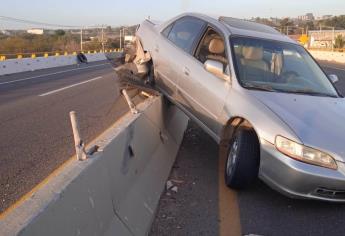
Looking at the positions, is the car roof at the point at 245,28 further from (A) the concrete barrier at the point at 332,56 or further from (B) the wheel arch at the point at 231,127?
(A) the concrete barrier at the point at 332,56

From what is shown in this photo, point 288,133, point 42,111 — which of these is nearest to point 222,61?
point 288,133

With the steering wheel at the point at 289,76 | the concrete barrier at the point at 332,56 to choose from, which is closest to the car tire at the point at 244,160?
the steering wheel at the point at 289,76

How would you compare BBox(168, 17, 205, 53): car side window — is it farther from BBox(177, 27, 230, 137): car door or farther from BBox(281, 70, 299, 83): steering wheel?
BBox(281, 70, 299, 83): steering wheel

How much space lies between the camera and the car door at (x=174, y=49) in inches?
283

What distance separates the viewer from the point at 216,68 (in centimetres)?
590

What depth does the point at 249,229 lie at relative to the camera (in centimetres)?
432

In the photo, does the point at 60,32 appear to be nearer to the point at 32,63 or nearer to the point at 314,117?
the point at 32,63

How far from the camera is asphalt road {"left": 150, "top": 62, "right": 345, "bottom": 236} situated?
4.32 metres

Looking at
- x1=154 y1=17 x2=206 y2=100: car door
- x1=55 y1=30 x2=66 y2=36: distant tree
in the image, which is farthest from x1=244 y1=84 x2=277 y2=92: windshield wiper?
x1=55 y1=30 x2=66 y2=36: distant tree

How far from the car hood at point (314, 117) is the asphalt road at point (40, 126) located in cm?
274

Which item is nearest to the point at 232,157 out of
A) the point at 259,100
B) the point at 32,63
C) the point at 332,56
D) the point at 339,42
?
the point at 259,100

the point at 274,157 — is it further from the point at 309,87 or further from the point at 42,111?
the point at 42,111

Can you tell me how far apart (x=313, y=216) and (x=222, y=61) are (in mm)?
2420

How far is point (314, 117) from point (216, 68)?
145 centimetres
